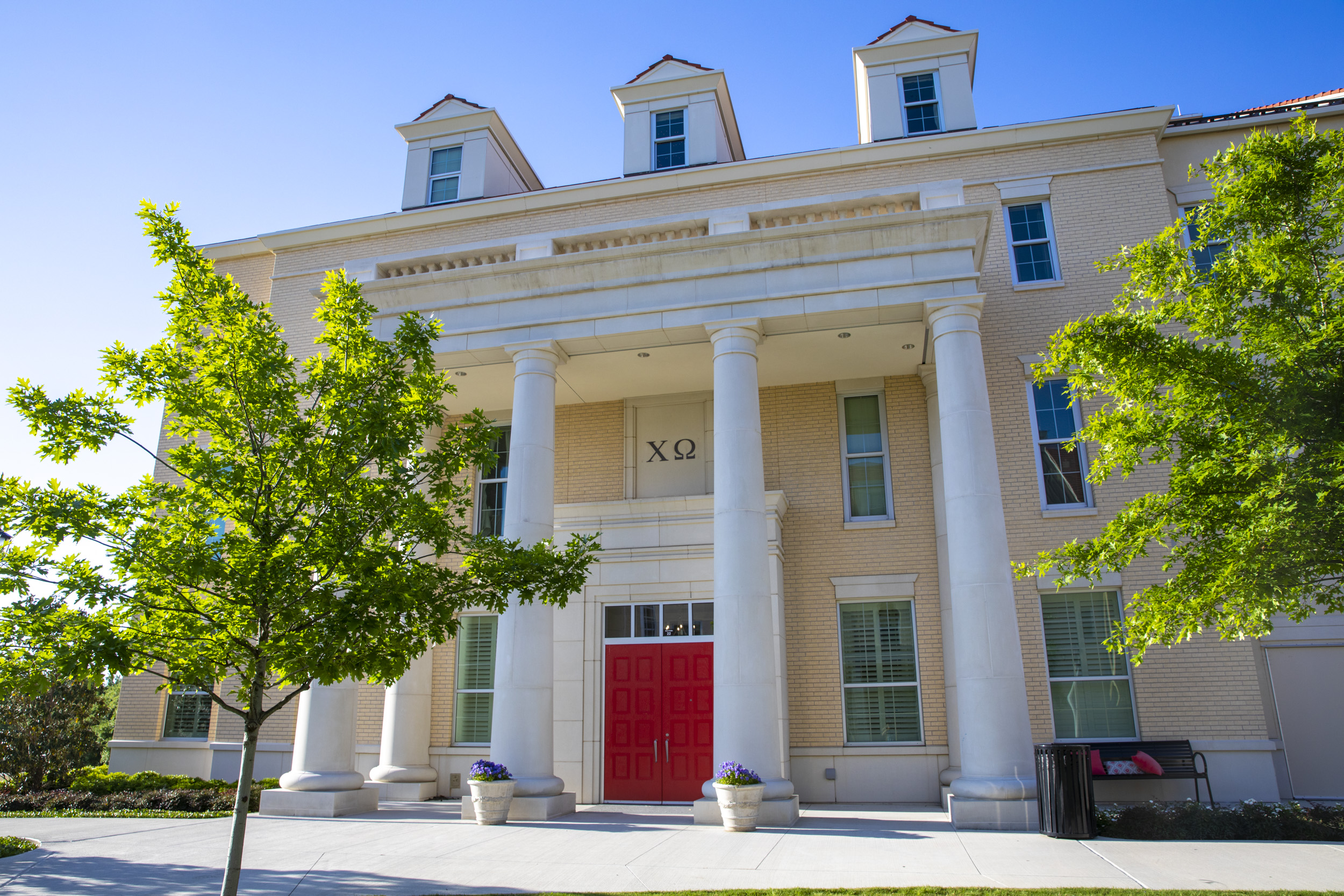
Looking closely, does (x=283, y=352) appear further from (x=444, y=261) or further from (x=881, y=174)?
(x=881, y=174)

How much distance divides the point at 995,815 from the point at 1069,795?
1.16m

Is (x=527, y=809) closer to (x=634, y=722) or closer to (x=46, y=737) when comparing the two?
(x=634, y=722)

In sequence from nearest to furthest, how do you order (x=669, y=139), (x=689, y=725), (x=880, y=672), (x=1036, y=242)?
(x=689, y=725) → (x=880, y=672) → (x=1036, y=242) → (x=669, y=139)

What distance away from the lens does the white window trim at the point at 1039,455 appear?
1617 centimetres

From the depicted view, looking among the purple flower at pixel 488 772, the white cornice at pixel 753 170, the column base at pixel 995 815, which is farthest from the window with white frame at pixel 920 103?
the purple flower at pixel 488 772

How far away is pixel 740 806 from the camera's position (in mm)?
12227

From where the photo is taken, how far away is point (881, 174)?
61.6 ft

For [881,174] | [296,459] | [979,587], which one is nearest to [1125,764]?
[979,587]

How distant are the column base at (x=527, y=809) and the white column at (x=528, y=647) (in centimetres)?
12

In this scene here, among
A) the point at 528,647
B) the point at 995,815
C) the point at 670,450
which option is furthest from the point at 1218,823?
the point at 670,450

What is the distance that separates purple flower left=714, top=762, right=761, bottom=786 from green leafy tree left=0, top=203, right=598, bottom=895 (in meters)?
5.45

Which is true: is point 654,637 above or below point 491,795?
above

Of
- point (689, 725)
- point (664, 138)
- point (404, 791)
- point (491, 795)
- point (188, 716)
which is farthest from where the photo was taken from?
point (664, 138)

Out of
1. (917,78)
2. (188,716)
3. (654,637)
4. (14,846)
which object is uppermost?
(917,78)
